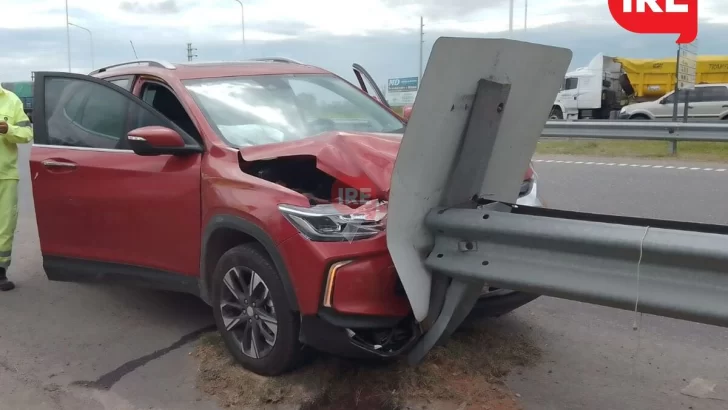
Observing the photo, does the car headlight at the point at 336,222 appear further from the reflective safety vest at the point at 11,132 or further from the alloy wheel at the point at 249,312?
the reflective safety vest at the point at 11,132

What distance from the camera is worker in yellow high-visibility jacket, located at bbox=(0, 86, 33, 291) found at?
564cm

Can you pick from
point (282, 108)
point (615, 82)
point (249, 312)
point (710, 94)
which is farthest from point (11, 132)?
point (615, 82)

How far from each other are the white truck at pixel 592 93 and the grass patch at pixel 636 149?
1371 centimetres

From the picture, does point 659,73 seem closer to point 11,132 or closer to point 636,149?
point 636,149

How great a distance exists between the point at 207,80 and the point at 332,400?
2.25 meters

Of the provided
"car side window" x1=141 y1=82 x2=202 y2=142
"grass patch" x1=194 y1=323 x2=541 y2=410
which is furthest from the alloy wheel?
"car side window" x1=141 y1=82 x2=202 y2=142

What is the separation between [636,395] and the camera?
359cm

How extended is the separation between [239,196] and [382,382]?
48.3 inches

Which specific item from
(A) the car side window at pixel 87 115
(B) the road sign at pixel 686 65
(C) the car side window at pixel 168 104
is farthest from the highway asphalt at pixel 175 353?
(B) the road sign at pixel 686 65

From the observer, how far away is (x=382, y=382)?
369 centimetres

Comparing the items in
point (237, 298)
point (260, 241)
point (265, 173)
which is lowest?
point (237, 298)

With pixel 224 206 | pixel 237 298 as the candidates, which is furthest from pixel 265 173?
pixel 237 298

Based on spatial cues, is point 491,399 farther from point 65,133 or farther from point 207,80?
point 65,133

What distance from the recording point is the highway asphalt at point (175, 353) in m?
3.69
